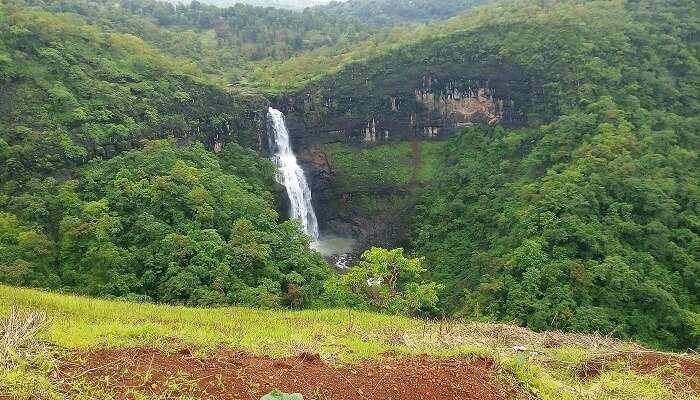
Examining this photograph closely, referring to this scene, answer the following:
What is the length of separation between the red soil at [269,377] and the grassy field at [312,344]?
0.31m

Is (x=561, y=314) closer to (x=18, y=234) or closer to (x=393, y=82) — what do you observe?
(x=18, y=234)

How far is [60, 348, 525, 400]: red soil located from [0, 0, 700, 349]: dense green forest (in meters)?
9.93

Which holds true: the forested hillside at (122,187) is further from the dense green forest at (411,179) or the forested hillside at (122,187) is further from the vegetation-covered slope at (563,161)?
the vegetation-covered slope at (563,161)

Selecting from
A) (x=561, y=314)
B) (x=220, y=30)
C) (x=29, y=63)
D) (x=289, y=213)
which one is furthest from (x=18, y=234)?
(x=220, y=30)

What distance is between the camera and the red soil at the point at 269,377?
19.6 feet

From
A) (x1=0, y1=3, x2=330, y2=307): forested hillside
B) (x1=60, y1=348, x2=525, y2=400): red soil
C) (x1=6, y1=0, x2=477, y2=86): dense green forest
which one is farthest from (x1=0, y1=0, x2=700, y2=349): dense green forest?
(x1=60, y1=348, x2=525, y2=400): red soil

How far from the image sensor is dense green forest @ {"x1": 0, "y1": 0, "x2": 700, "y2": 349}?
65.3ft

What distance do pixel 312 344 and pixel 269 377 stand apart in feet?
5.95

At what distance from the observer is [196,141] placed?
30.3 metres

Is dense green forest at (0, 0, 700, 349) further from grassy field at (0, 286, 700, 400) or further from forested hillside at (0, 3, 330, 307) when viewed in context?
grassy field at (0, 286, 700, 400)

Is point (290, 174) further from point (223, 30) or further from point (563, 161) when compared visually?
point (223, 30)

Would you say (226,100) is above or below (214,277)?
above

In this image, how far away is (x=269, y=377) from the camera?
6.30 meters

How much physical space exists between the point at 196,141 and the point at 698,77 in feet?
96.5
